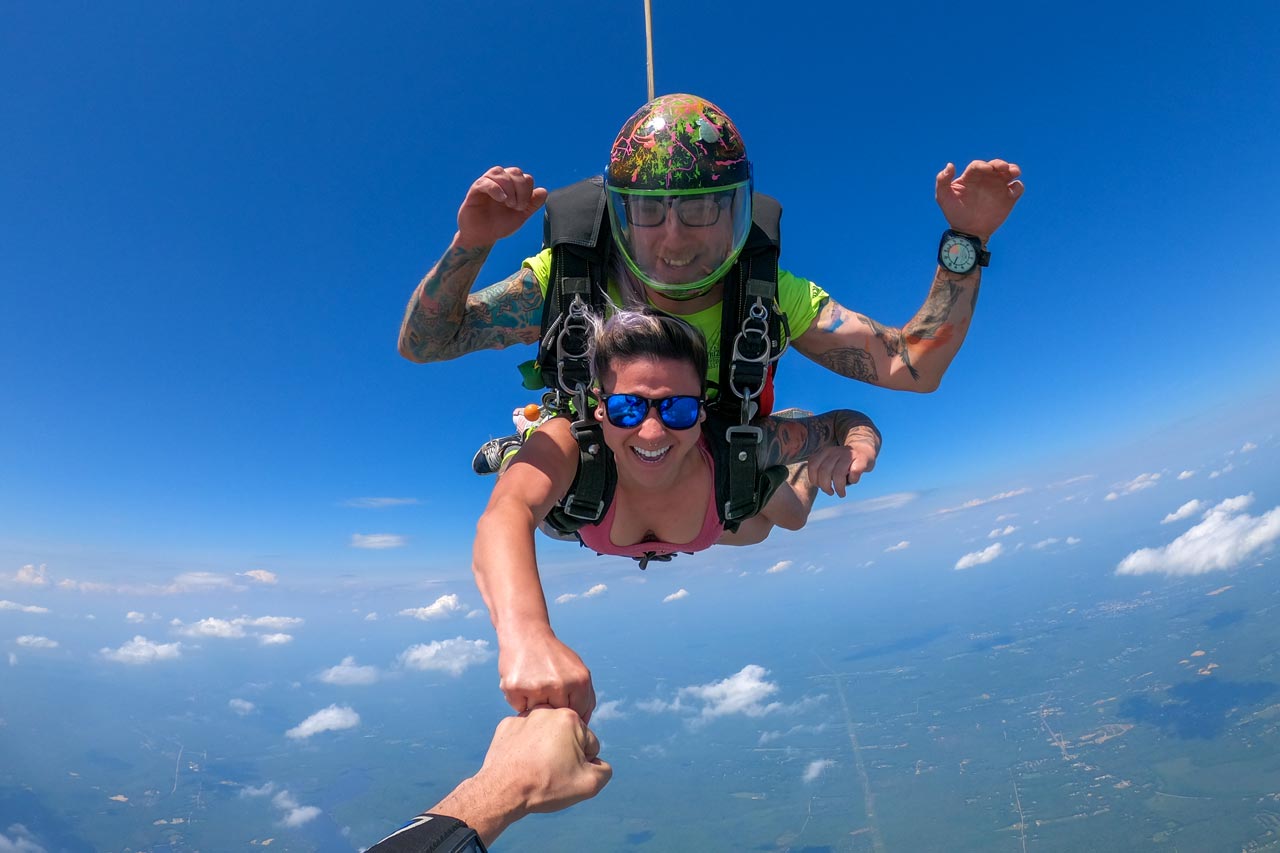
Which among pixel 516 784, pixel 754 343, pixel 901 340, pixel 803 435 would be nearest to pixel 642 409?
pixel 754 343

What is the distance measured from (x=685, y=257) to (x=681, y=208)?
0.22 m

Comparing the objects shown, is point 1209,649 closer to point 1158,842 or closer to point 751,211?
point 1158,842

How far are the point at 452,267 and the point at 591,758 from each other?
2038 mm

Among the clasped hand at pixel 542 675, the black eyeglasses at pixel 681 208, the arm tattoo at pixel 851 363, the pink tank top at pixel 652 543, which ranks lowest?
the clasped hand at pixel 542 675

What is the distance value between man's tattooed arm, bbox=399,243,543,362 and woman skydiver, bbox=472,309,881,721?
46cm

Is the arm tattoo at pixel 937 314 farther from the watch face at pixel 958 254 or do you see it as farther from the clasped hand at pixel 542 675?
the clasped hand at pixel 542 675

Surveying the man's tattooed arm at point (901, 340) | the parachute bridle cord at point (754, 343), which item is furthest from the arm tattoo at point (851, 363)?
the parachute bridle cord at point (754, 343)

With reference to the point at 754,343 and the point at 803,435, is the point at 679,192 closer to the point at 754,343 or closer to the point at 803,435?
the point at 754,343

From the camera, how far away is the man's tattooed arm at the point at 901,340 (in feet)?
10.8

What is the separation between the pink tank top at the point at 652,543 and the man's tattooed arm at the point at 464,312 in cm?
105

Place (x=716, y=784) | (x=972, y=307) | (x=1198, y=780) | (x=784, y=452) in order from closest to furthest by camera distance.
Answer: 1. (x=972, y=307)
2. (x=784, y=452)
3. (x=1198, y=780)
4. (x=716, y=784)

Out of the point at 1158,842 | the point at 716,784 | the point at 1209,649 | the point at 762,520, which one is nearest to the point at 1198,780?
the point at 1158,842

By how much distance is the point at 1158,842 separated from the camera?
10350 cm

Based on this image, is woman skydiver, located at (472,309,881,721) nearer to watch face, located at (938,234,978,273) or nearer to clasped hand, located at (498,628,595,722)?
clasped hand, located at (498,628,595,722)
